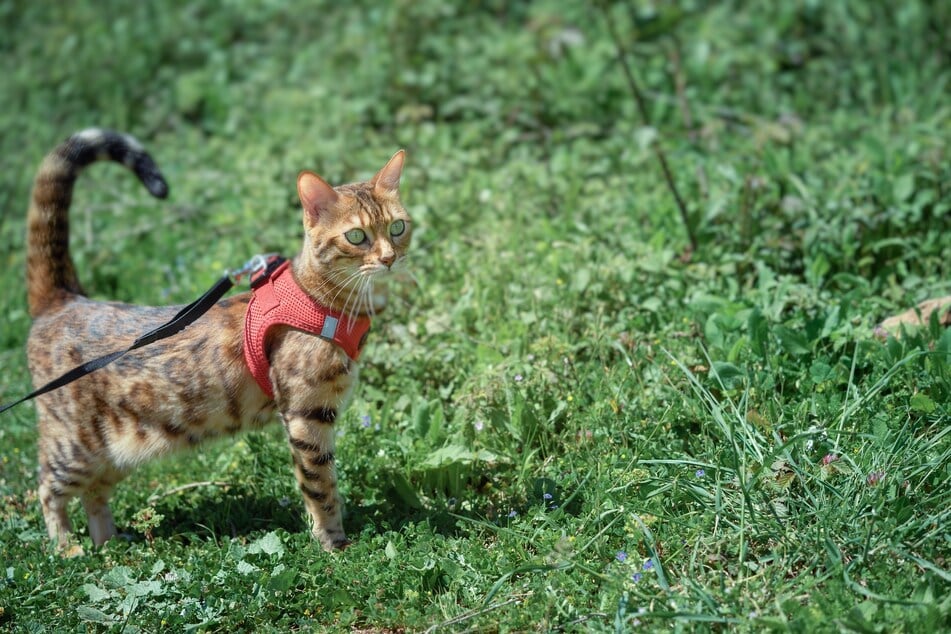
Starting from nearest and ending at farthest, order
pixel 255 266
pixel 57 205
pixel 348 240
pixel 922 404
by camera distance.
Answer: pixel 922 404
pixel 348 240
pixel 255 266
pixel 57 205

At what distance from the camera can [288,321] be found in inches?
141

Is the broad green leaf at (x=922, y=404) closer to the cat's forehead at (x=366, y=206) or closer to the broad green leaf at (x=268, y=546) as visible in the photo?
the cat's forehead at (x=366, y=206)

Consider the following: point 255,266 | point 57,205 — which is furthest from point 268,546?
point 57,205

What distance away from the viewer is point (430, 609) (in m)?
3.20

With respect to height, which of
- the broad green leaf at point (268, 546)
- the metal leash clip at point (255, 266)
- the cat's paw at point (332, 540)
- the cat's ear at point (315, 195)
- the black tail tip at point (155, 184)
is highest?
the black tail tip at point (155, 184)

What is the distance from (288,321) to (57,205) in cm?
129

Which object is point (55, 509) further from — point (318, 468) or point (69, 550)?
point (318, 468)

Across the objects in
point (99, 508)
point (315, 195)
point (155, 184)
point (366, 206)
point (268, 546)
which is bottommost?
point (268, 546)

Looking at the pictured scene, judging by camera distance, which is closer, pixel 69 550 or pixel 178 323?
pixel 178 323

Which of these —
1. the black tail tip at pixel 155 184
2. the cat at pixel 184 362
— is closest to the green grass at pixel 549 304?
the cat at pixel 184 362

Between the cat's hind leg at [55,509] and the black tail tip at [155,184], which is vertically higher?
the black tail tip at [155,184]

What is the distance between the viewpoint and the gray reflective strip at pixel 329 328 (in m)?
3.57

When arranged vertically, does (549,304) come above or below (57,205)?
below

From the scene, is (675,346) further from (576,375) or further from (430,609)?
(430,609)
